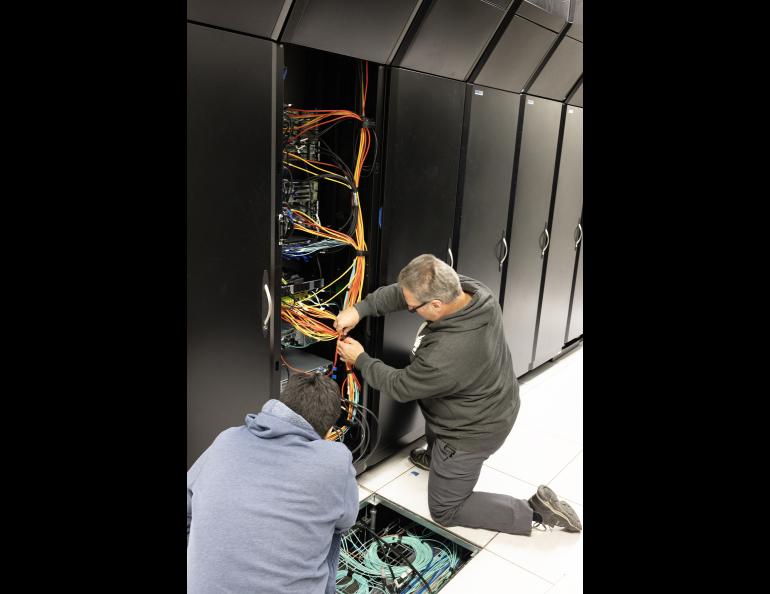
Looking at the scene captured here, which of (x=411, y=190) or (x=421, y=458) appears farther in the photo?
(x=421, y=458)

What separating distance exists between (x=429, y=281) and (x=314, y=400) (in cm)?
87

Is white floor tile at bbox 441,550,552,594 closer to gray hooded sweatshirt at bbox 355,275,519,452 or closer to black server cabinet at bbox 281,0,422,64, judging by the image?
gray hooded sweatshirt at bbox 355,275,519,452

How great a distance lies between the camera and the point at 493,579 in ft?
7.45

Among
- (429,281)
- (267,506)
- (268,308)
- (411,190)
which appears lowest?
(267,506)

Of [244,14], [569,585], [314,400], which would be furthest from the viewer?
[569,585]

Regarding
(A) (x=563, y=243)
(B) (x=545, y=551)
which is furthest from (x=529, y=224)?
(B) (x=545, y=551)

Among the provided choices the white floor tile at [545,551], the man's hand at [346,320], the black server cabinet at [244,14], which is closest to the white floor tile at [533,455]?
the white floor tile at [545,551]

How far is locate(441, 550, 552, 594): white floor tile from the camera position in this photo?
2.21 metres

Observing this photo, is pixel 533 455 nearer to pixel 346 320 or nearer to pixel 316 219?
pixel 346 320

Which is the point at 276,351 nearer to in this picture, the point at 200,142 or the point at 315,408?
the point at 315,408

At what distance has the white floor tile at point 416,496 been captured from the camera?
2.52m

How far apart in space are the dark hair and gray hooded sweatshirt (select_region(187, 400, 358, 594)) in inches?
1.6

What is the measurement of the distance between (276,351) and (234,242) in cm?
47

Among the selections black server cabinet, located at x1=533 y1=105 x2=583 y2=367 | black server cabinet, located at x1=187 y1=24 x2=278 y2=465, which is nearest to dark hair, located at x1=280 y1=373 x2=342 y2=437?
black server cabinet, located at x1=187 y1=24 x2=278 y2=465
